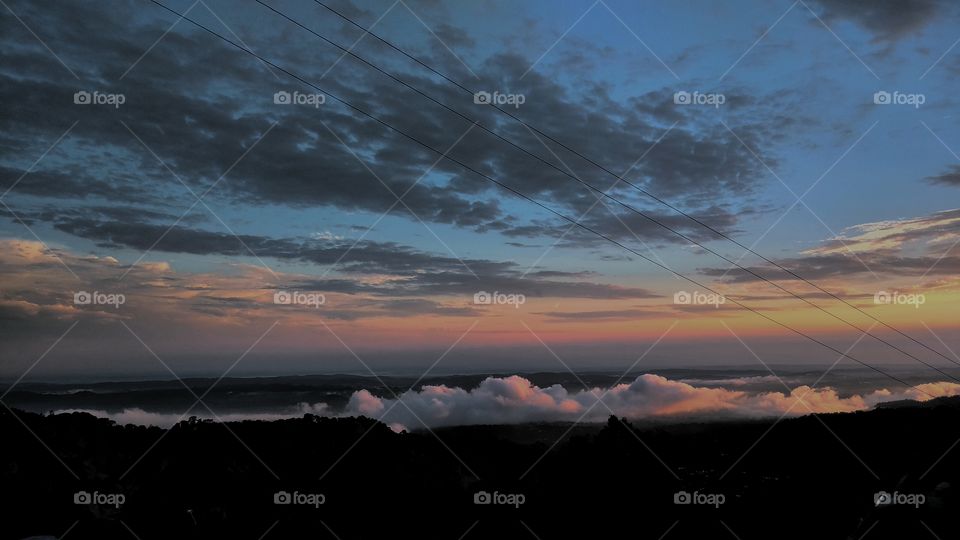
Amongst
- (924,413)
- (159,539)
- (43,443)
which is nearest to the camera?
(159,539)

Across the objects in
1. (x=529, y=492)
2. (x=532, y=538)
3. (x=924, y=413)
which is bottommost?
(x=532, y=538)

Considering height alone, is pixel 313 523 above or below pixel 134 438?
below

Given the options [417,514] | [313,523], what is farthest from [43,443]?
[417,514]

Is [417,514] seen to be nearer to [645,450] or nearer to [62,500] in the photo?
[645,450]

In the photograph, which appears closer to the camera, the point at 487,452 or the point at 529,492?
the point at 529,492

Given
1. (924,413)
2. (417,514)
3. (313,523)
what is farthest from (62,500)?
(924,413)

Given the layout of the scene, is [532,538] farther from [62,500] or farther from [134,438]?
[134,438]

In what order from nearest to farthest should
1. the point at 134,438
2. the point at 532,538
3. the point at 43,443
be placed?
the point at 532,538
the point at 43,443
the point at 134,438
